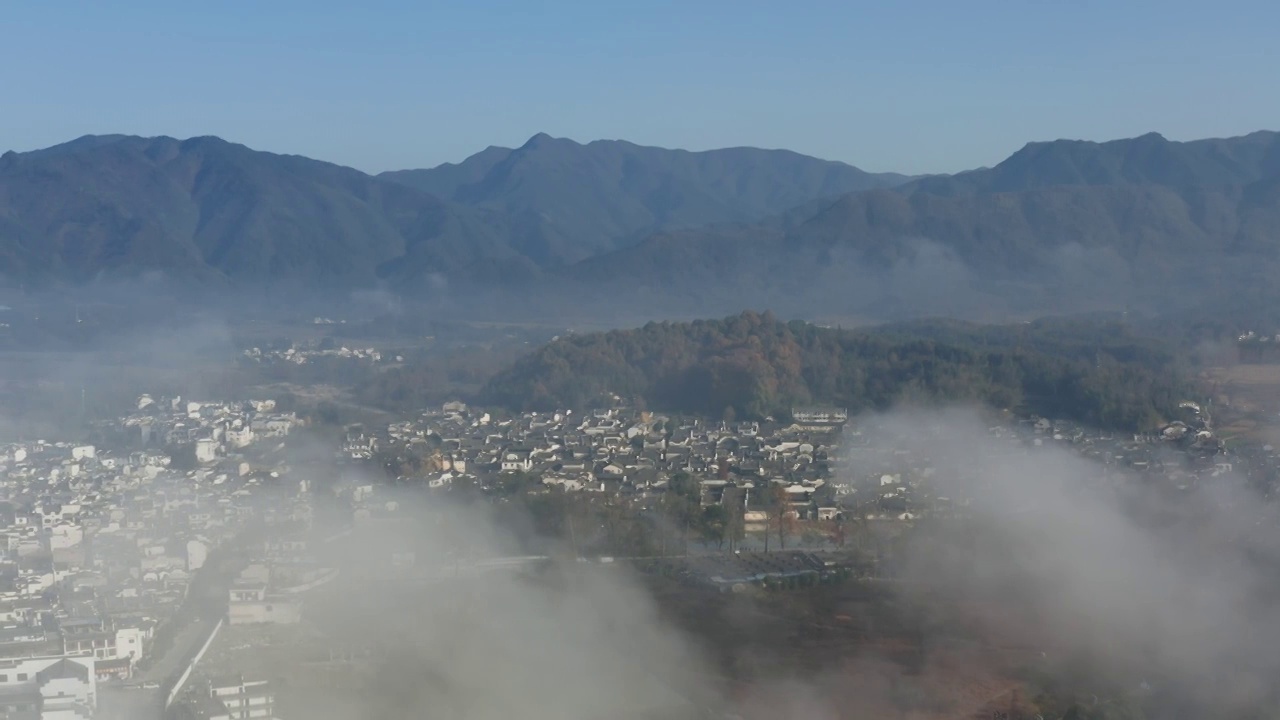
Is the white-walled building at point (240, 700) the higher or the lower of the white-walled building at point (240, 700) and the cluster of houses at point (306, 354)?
the higher

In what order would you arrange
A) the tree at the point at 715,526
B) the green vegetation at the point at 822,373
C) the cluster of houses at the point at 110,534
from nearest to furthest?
the cluster of houses at the point at 110,534 → the tree at the point at 715,526 → the green vegetation at the point at 822,373

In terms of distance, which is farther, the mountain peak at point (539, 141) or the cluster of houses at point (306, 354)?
the mountain peak at point (539, 141)

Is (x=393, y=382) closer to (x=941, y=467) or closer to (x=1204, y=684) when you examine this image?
(x=941, y=467)

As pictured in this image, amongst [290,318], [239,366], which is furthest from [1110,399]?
[290,318]

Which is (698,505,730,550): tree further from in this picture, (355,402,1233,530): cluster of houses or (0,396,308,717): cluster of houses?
(0,396,308,717): cluster of houses

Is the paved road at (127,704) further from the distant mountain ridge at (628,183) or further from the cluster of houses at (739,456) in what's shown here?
the distant mountain ridge at (628,183)

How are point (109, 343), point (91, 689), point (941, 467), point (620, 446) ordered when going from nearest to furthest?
point (91, 689), point (941, 467), point (620, 446), point (109, 343)

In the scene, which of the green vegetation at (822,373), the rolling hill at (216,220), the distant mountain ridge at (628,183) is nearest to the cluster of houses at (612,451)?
the green vegetation at (822,373)
